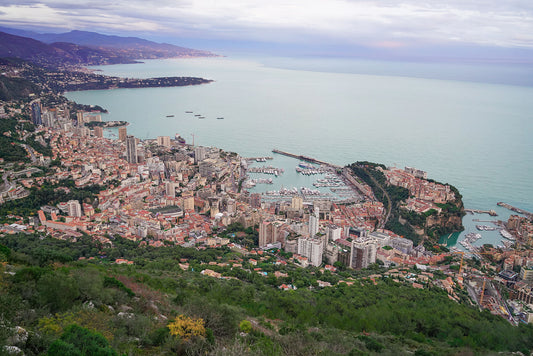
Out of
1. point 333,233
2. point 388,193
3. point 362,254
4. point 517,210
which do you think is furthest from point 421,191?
point 362,254

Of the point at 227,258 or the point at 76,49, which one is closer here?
the point at 227,258

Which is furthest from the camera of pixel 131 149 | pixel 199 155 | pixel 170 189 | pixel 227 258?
pixel 199 155

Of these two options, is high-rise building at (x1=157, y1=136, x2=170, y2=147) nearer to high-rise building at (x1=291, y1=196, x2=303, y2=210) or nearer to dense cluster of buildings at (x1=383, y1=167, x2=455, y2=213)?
high-rise building at (x1=291, y1=196, x2=303, y2=210)

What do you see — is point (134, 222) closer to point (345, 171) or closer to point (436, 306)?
point (436, 306)

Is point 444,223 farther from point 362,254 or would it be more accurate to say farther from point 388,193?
point 362,254

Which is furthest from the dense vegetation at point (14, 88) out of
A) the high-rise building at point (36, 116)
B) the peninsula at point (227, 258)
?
the high-rise building at point (36, 116)

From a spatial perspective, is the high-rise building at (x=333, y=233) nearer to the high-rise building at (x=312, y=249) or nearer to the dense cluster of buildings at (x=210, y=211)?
the dense cluster of buildings at (x=210, y=211)
